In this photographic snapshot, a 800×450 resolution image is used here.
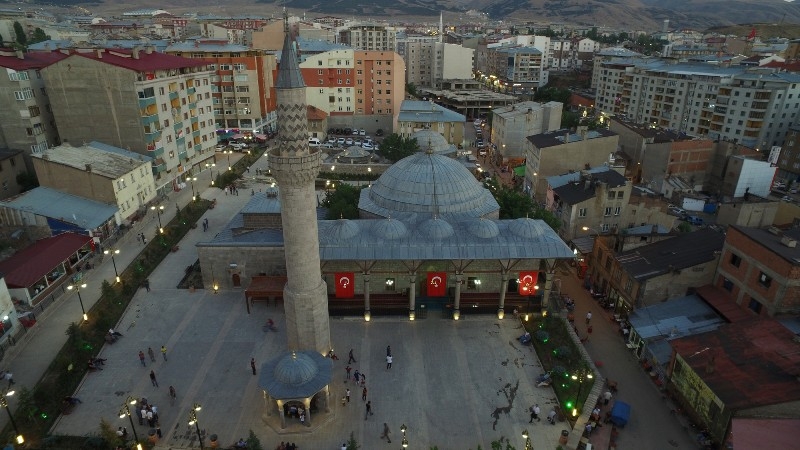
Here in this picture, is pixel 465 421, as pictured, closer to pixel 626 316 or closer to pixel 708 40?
pixel 626 316

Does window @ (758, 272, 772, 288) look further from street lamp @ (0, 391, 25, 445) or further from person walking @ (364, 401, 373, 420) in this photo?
street lamp @ (0, 391, 25, 445)

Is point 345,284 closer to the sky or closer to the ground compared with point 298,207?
closer to the ground

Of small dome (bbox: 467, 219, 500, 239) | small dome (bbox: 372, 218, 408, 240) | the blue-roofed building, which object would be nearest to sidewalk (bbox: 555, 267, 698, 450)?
small dome (bbox: 467, 219, 500, 239)

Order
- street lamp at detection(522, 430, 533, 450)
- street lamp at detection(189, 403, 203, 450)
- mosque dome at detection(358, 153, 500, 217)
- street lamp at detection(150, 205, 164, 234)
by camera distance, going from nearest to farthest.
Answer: street lamp at detection(522, 430, 533, 450) → street lamp at detection(189, 403, 203, 450) → mosque dome at detection(358, 153, 500, 217) → street lamp at detection(150, 205, 164, 234)

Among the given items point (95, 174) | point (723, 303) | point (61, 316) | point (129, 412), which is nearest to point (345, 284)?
point (129, 412)

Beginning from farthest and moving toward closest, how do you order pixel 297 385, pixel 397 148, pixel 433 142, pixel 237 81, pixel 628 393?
pixel 237 81 < pixel 433 142 < pixel 397 148 < pixel 628 393 < pixel 297 385

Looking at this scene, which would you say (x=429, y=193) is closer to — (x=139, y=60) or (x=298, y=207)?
(x=298, y=207)
